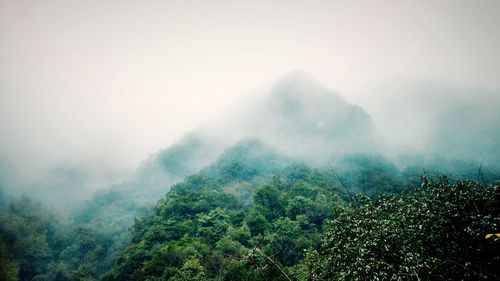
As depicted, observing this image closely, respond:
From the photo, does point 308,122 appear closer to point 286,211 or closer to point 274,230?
point 286,211

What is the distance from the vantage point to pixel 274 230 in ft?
150

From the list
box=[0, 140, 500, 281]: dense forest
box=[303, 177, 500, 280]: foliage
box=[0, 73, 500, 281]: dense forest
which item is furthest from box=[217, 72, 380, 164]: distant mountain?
box=[303, 177, 500, 280]: foliage

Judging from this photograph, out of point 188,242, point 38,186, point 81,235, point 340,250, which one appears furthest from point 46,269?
point 340,250

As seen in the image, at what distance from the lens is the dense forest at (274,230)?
48.8ft

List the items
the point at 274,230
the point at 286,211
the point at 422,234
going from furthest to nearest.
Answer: the point at 286,211
the point at 274,230
the point at 422,234

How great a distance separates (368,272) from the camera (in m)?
14.2

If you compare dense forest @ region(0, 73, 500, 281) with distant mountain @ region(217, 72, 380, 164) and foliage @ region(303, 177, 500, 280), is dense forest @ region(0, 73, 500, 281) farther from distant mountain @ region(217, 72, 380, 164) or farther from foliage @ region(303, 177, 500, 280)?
distant mountain @ region(217, 72, 380, 164)

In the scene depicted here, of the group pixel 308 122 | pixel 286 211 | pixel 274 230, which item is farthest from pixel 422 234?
pixel 308 122

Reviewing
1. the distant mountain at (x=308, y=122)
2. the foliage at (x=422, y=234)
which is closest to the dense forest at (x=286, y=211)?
the foliage at (x=422, y=234)

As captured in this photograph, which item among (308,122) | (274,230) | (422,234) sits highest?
(308,122)

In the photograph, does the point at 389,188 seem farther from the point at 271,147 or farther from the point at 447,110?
the point at 447,110

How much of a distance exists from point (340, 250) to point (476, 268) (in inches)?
244

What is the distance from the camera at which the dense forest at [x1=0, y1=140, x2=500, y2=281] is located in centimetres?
1488

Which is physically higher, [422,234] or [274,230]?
[422,234]
